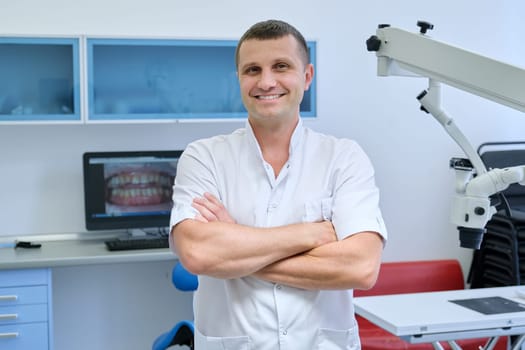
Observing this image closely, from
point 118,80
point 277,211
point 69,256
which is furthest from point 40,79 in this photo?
point 277,211

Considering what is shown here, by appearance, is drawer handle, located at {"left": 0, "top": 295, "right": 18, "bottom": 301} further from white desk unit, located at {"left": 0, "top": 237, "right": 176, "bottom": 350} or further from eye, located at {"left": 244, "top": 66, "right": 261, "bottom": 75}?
eye, located at {"left": 244, "top": 66, "right": 261, "bottom": 75}

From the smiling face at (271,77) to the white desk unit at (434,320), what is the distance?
51.4 inches

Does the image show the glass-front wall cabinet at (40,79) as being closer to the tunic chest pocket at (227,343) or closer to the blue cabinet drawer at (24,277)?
the blue cabinet drawer at (24,277)

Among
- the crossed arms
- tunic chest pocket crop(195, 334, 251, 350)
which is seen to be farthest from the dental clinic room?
tunic chest pocket crop(195, 334, 251, 350)

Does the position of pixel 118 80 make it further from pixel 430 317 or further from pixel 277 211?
pixel 277 211

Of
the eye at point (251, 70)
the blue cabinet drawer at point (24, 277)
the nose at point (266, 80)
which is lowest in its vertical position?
the blue cabinet drawer at point (24, 277)

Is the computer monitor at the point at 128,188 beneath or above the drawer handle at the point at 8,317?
above

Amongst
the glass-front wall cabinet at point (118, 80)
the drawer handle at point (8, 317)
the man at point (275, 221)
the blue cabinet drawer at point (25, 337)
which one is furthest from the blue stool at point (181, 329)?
the man at point (275, 221)

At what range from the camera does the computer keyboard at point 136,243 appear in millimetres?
3583

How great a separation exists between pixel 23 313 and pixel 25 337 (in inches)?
4.4

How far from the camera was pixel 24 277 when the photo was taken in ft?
11.1

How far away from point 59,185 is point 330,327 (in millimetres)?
2526

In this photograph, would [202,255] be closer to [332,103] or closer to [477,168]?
[477,168]

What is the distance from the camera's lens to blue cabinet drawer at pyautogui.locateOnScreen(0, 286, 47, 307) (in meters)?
3.35
